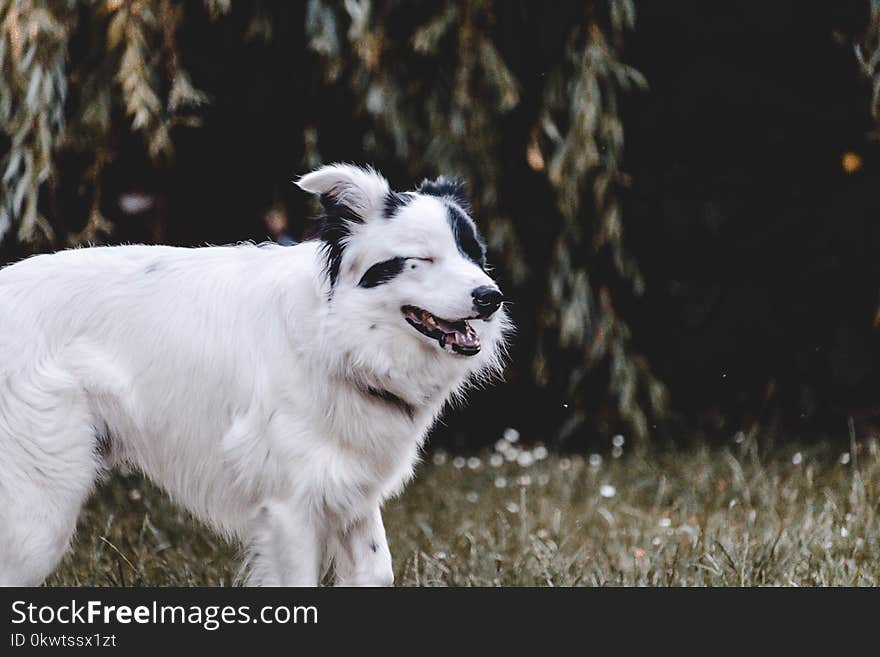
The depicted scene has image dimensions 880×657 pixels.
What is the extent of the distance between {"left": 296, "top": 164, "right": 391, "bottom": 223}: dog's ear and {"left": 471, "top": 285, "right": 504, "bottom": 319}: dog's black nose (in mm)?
423

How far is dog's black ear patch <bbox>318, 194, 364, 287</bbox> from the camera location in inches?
132

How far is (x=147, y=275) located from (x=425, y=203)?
2.98 feet

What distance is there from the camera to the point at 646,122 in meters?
5.98

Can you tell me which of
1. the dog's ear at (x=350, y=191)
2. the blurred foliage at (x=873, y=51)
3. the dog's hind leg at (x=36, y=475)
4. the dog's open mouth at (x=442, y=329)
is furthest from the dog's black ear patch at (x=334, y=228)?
the blurred foliage at (x=873, y=51)

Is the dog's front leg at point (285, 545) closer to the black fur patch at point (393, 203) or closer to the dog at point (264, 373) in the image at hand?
the dog at point (264, 373)

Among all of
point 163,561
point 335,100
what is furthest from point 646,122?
point 163,561

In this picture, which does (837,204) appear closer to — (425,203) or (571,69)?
(571,69)

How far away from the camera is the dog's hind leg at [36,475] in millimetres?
3314

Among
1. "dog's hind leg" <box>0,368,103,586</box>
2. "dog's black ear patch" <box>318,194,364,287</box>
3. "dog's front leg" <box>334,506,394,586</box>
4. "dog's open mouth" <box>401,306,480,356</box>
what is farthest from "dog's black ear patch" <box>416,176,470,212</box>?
"dog's hind leg" <box>0,368,103,586</box>

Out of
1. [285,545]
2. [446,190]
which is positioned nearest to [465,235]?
[446,190]

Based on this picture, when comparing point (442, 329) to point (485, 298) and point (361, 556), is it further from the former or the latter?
point (361, 556)

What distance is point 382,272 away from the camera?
3.32m

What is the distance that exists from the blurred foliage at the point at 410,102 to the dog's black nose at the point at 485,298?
179 centimetres

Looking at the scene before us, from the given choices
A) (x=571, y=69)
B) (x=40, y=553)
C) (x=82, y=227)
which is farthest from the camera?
(x=82, y=227)
